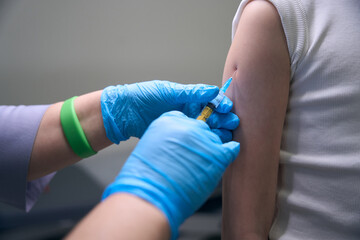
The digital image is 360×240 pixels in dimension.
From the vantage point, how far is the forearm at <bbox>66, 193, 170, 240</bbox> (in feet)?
1.59

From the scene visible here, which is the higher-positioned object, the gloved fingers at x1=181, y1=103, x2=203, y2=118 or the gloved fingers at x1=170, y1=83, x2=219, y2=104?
the gloved fingers at x1=170, y1=83, x2=219, y2=104

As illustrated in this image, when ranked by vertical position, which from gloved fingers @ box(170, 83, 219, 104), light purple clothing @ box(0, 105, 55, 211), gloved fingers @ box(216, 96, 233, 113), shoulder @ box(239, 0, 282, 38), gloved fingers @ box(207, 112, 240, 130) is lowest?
light purple clothing @ box(0, 105, 55, 211)

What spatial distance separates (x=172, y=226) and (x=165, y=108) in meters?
0.47

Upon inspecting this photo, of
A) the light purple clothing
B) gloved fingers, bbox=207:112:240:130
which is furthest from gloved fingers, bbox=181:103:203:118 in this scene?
the light purple clothing

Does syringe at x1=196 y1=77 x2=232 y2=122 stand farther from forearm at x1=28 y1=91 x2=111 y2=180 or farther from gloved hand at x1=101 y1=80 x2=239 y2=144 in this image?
forearm at x1=28 y1=91 x2=111 y2=180

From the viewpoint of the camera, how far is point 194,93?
0.84 meters

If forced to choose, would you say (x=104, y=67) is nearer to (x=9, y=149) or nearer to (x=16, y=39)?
(x=16, y=39)

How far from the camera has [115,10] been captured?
1.35 metres

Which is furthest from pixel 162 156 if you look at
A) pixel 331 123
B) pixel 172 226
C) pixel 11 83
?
pixel 11 83

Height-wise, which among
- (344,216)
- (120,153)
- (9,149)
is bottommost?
(120,153)

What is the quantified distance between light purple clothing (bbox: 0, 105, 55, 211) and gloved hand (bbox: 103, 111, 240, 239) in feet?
1.56

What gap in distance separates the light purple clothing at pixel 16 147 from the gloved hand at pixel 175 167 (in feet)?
1.56

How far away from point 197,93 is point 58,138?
491 mm

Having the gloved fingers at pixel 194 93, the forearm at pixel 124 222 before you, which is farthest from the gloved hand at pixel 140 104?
the forearm at pixel 124 222
